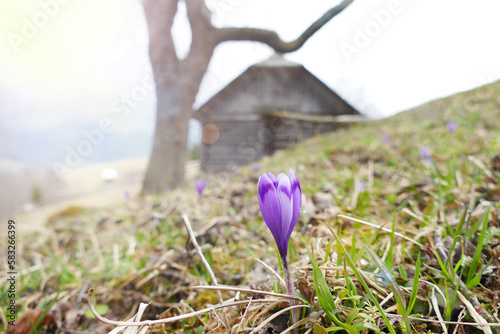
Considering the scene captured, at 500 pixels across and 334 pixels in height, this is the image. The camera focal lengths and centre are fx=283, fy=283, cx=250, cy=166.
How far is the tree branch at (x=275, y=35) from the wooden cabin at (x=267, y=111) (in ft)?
21.3

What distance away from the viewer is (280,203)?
0.67 meters

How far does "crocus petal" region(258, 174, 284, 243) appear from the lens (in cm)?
67

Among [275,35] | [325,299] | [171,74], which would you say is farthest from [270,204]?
[171,74]

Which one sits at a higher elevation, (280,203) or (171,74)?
(171,74)

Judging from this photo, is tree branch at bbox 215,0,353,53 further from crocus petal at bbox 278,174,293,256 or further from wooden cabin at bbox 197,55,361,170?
wooden cabin at bbox 197,55,361,170

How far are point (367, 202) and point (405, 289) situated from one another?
1.13 meters

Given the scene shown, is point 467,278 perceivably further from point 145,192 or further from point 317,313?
point 145,192

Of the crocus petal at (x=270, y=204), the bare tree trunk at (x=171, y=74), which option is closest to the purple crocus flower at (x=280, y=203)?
the crocus petal at (x=270, y=204)

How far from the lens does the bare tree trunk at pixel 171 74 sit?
25.1 ft

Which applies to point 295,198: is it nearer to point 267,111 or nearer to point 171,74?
point 171,74

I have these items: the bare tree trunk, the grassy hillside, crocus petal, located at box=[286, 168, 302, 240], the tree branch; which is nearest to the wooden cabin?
the bare tree trunk

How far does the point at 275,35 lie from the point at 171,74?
3039mm

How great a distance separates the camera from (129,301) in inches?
57.2

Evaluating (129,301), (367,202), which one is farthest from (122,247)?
(367,202)
